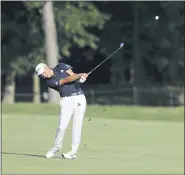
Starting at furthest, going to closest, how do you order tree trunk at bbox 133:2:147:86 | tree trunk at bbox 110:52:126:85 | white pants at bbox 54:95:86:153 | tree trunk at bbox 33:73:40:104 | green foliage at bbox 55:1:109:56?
tree trunk at bbox 110:52:126:85 < tree trunk at bbox 133:2:147:86 < tree trunk at bbox 33:73:40:104 < green foliage at bbox 55:1:109:56 < white pants at bbox 54:95:86:153

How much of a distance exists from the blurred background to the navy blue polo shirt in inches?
1238

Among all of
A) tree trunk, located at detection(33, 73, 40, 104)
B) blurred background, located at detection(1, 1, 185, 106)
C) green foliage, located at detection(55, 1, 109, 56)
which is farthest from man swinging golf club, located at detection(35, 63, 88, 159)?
tree trunk, located at detection(33, 73, 40, 104)

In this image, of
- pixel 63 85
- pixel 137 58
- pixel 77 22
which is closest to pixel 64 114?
pixel 63 85

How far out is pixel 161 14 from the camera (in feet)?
161

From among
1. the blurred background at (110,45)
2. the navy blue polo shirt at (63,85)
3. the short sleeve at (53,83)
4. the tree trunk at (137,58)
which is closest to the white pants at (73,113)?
the navy blue polo shirt at (63,85)

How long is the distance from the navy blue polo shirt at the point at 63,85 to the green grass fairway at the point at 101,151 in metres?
1.20

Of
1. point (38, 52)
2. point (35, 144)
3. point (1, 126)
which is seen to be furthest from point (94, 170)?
point (38, 52)

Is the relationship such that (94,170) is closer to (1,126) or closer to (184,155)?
(184,155)

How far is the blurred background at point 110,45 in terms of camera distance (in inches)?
1847

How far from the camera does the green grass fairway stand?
37.8 ft

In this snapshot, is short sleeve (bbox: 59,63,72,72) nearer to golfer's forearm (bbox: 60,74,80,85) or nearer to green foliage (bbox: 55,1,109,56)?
golfer's forearm (bbox: 60,74,80,85)

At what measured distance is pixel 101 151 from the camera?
14.9 m

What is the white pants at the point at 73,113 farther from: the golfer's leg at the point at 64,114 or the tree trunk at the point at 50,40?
the tree trunk at the point at 50,40

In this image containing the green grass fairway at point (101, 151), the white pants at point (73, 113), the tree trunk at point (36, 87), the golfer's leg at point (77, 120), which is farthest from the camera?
the tree trunk at point (36, 87)
